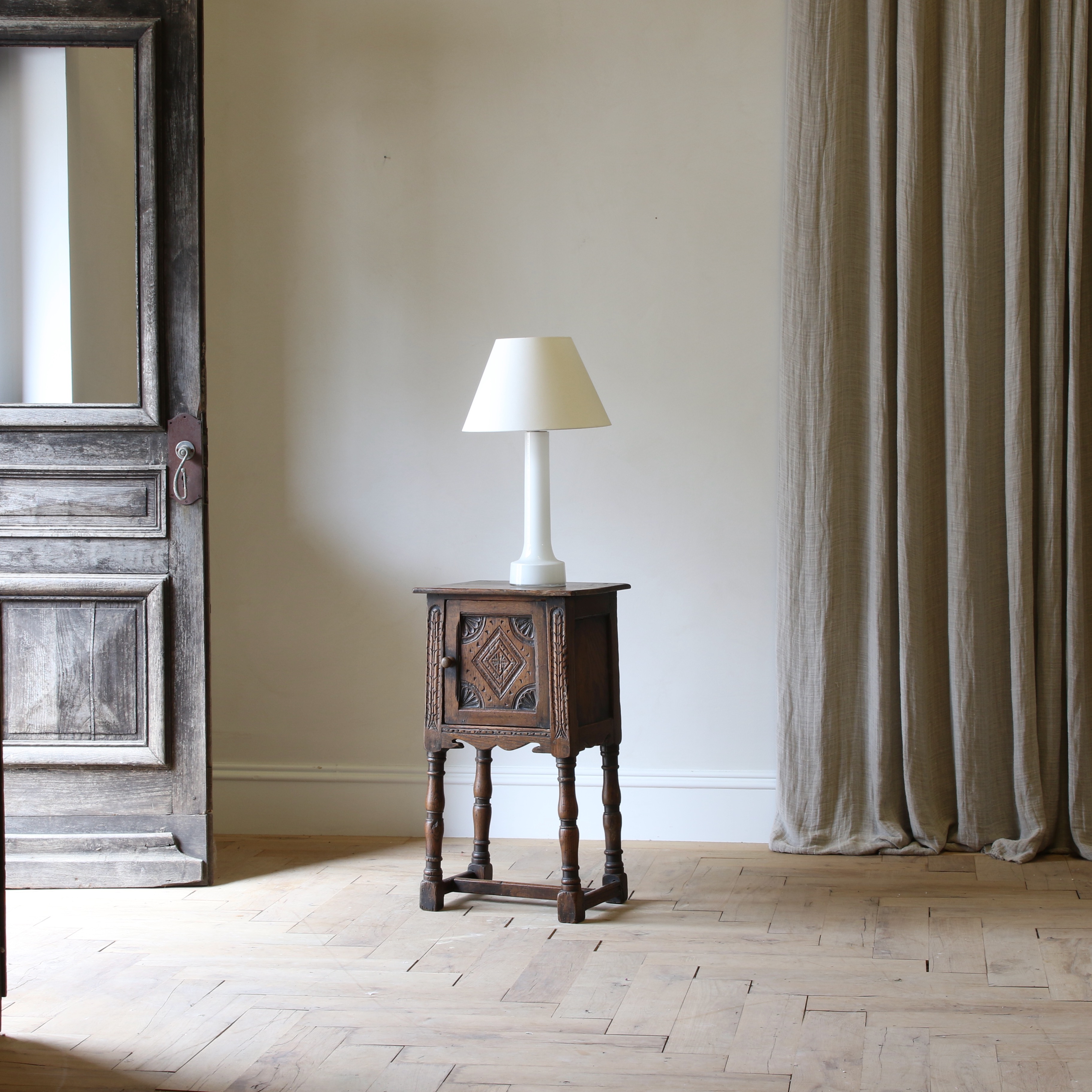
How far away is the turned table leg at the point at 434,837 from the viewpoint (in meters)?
2.72

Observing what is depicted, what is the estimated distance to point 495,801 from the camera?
3.37 metres

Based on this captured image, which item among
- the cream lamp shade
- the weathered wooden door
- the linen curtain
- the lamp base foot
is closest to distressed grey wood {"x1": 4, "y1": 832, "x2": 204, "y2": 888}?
the weathered wooden door

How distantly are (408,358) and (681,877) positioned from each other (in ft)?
5.13

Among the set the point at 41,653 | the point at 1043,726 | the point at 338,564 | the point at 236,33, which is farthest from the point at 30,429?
the point at 1043,726

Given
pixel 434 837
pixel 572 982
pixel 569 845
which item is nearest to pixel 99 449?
pixel 434 837

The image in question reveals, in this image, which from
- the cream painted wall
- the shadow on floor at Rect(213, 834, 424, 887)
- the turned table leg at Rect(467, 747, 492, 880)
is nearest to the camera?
the turned table leg at Rect(467, 747, 492, 880)

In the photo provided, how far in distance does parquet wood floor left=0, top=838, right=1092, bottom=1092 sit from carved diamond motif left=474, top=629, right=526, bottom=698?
51 cm

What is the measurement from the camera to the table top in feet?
8.52

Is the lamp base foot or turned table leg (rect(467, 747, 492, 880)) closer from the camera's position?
the lamp base foot

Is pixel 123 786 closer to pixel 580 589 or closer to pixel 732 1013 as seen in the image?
pixel 580 589

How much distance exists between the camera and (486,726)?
2658mm

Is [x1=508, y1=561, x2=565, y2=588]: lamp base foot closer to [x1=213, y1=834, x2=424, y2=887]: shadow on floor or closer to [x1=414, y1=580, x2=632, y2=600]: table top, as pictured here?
[x1=414, y1=580, x2=632, y2=600]: table top

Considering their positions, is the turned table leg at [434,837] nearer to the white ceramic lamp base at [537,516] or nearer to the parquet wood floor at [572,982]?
the parquet wood floor at [572,982]

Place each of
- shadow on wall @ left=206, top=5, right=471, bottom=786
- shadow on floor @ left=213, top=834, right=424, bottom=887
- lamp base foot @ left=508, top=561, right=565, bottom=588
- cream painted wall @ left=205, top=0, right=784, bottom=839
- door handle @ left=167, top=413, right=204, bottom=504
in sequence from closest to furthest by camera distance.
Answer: lamp base foot @ left=508, top=561, right=565, bottom=588
door handle @ left=167, top=413, right=204, bottom=504
shadow on floor @ left=213, top=834, right=424, bottom=887
cream painted wall @ left=205, top=0, right=784, bottom=839
shadow on wall @ left=206, top=5, right=471, bottom=786
